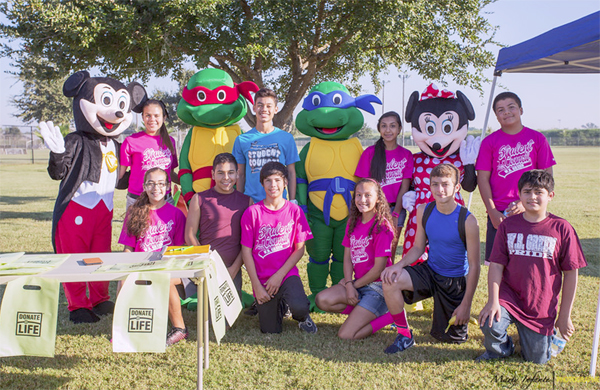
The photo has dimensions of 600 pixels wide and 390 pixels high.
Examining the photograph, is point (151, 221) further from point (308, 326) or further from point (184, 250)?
point (308, 326)

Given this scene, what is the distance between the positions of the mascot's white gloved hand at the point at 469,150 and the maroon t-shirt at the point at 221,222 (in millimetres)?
1909

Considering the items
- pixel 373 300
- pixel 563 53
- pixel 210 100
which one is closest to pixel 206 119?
pixel 210 100

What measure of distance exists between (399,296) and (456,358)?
1.81 ft

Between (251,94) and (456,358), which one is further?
(251,94)

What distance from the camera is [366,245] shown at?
12.2ft

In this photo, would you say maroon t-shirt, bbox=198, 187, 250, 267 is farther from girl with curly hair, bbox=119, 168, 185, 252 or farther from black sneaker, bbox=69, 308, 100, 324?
black sneaker, bbox=69, 308, 100, 324

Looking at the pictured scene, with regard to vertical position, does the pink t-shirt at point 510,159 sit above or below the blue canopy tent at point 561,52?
below

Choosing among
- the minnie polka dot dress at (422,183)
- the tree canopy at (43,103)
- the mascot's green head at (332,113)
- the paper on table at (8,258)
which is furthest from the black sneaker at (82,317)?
the tree canopy at (43,103)

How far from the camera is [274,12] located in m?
8.02

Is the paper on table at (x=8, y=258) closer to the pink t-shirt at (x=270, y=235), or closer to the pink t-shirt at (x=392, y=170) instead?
the pink t-shirt at (x=270, y=235)

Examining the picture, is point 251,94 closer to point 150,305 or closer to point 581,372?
point 150,305

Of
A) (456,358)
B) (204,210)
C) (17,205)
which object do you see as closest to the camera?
(456,358)

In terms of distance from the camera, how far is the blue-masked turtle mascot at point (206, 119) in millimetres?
4305

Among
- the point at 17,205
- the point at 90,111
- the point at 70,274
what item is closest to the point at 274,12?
the point at 90,111
